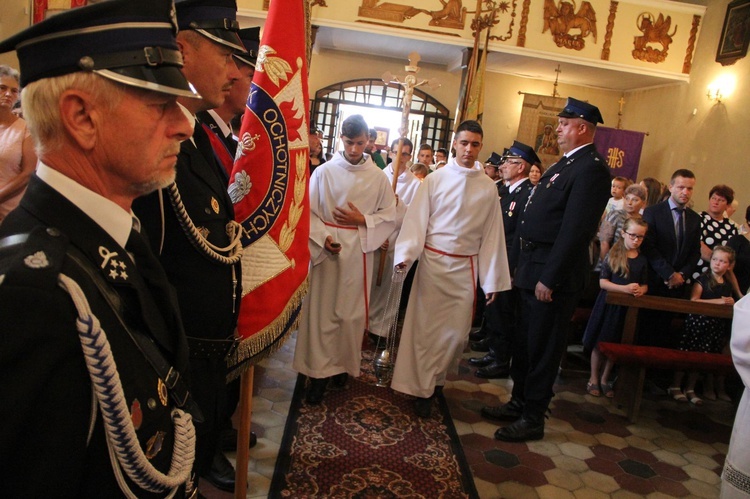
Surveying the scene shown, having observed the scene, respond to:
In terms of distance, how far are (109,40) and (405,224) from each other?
279 cm

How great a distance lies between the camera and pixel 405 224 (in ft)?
11.7

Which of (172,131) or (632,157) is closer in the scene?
(172,131)

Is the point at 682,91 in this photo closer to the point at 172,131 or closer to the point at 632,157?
the point at 632,157

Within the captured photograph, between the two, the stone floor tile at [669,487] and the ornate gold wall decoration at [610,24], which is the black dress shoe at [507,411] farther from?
the ornate gold wall decoration at [610,24]

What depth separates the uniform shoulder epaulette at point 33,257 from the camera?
28.1 inches

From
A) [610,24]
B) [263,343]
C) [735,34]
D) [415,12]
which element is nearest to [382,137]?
[415,12]

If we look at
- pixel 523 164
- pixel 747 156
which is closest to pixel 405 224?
pixel 523 164

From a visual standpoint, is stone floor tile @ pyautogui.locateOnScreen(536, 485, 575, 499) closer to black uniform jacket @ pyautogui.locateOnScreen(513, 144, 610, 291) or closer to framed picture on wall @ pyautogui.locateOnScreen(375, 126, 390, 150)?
black uniform jacket @ pyautogui.locateOnScreen(513, 144, 610, 291)

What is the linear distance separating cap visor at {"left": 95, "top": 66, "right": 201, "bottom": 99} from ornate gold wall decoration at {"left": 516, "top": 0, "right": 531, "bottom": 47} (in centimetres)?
983

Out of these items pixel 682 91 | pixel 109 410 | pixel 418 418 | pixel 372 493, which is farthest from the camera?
pixel 682 91

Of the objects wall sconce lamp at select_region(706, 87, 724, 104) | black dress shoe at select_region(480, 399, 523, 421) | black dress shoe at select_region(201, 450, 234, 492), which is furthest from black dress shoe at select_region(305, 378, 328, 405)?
wall sconce lamp at select_region(706, 87, 724, 104)

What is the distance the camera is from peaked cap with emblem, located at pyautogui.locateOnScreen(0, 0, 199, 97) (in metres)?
0.81

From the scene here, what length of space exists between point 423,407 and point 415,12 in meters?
7.90

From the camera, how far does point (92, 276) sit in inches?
31.8
